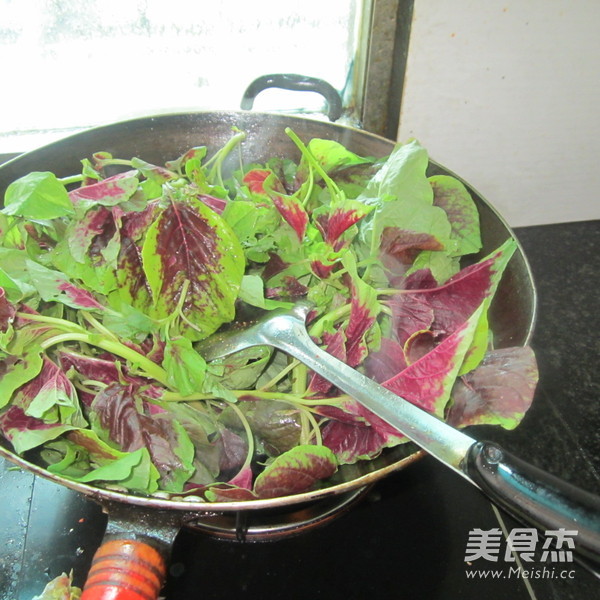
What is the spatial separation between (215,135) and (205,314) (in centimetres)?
23

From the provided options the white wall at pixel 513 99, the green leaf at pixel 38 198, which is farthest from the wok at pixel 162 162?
the white wall at pixel 513 99

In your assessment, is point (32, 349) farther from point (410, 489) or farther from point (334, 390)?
point (410, 489)

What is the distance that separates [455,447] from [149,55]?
A: 2.00ft

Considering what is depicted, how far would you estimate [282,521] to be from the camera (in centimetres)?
45

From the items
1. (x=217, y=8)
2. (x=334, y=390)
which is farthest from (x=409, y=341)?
(x=217, y=8)

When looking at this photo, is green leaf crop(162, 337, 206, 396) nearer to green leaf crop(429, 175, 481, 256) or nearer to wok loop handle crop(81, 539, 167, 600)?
wok loop handle crop(81, 539, 167, 600)

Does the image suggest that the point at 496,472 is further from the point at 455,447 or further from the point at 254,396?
the point at 254,396

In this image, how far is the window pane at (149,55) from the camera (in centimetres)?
63

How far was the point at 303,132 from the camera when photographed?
0.51m

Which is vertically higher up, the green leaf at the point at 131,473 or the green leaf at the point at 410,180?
the green leaf at the point at 410,180

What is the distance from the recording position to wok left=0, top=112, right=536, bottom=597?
0.97ft

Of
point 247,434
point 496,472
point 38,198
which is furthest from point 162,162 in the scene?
point 496,472

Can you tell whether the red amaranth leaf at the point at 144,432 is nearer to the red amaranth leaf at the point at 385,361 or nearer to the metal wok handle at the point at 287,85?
the red amaranth leaf at the point at 385,361

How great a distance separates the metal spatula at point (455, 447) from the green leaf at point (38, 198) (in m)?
0.13
